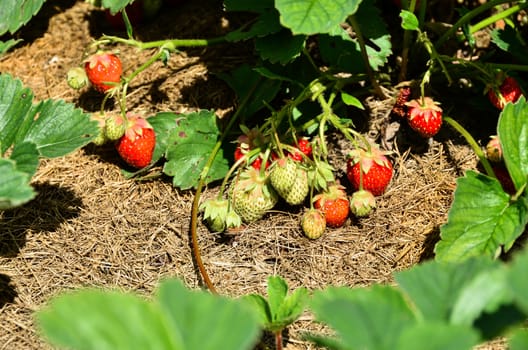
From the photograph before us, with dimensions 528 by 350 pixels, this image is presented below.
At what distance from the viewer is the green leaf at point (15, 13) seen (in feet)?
9.50

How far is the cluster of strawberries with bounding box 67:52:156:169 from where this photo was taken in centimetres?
274

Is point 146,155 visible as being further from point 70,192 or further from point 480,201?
point 480,201

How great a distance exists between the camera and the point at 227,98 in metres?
3.06

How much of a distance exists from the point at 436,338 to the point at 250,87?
206cm

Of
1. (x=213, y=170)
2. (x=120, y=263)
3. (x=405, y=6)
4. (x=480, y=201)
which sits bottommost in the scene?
(x=120, y=263)

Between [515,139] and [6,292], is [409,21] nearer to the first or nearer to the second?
[515,139]

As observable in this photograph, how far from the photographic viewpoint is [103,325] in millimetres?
903

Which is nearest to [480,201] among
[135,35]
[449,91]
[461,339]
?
[449,91]

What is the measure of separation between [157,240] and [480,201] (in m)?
1.08

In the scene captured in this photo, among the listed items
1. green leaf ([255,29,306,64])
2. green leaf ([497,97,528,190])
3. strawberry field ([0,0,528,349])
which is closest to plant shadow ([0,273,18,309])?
strawberry field ([0,0,528,349])

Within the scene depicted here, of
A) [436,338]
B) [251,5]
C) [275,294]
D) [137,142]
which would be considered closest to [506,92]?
[251,5]

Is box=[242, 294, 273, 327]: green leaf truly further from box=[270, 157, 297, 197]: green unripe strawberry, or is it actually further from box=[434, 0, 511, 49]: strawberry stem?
box=[434, 0, 511, 49]: strawberry stem

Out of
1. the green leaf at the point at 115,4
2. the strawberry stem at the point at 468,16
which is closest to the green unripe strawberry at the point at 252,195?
the green leaf at the point at 115,4

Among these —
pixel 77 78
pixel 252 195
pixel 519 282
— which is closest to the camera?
pixel 519 282
